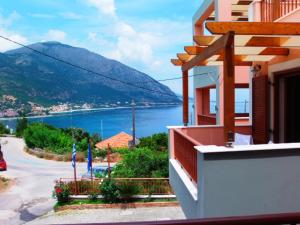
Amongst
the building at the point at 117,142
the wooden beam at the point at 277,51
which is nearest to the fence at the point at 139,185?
the wooden beam at the point at 277,51

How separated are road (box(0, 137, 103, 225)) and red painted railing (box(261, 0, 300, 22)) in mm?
14774

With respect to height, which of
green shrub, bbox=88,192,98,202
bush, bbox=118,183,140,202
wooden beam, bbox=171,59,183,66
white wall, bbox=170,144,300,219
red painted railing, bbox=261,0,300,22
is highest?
red painted railing, bbox=261,0,300,22

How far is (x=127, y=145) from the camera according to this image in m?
41.2

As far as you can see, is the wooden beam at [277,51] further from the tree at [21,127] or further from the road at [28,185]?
the tree at [21,127]

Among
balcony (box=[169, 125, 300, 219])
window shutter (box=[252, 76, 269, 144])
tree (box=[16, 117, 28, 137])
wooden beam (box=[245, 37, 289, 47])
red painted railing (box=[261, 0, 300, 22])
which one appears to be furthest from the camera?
tree (box=[16, 117, 28, 137])

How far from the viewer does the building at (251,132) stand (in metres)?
4.27

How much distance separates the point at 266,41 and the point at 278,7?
2.04 meters

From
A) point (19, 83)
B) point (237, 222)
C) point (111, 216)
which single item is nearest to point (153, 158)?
point (111, 216)

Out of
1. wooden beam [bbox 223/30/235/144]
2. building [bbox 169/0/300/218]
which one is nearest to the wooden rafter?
building [bbox 169/0/300/218]

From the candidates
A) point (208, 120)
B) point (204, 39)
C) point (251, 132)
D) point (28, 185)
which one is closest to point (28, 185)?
point (28, 185)

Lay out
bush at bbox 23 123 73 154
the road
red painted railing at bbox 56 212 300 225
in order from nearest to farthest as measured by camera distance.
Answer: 1. red painted railing at bbox 56 212 300 225
2. the road
3. bush at bbox 23 123 73 154

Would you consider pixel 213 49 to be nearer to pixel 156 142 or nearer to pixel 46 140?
pixel 156 142

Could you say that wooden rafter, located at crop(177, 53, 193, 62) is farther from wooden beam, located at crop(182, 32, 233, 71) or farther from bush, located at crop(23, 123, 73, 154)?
bush, located at crop(23, 123, 73, 154)

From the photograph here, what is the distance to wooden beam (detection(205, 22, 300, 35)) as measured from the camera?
437 cm
